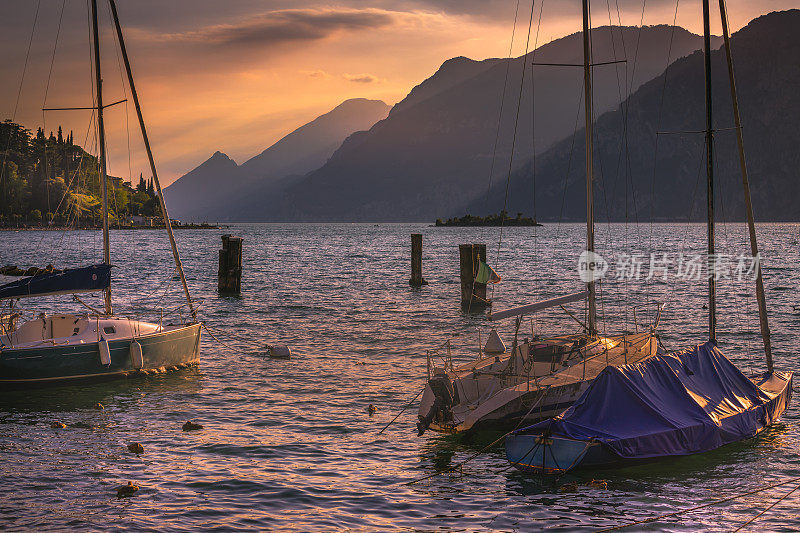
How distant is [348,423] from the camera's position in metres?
21.8

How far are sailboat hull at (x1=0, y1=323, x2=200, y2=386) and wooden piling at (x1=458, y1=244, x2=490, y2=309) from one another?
23.8 meters

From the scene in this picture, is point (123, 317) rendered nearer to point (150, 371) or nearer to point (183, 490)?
point (150, 371)

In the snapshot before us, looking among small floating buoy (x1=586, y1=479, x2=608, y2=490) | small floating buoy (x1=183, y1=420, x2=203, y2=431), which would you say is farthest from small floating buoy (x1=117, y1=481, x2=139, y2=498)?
small floating buoy (x1=586, y1=479, x2=608, y2=490)

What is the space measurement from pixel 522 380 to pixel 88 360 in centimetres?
1463

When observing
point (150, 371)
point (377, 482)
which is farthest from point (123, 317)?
point (377, 482)

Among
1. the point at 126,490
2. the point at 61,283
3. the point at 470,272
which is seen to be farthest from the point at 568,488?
the point at 470,272

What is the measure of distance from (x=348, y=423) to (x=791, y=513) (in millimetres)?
11515

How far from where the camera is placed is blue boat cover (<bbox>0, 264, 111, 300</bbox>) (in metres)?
24.8

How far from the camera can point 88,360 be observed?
25.1 meters

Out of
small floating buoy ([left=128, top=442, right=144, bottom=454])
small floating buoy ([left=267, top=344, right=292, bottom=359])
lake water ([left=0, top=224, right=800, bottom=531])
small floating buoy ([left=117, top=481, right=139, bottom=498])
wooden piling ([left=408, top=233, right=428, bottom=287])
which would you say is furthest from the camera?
wooden piling ([left=408, top=233, right=428, bottom=287])

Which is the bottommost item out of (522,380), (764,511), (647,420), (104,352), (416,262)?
(764,511)

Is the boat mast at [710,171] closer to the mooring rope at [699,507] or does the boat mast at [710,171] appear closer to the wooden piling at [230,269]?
the mooring rope at [699,507]

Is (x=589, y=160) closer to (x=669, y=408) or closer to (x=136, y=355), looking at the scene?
(x=669, y=408)

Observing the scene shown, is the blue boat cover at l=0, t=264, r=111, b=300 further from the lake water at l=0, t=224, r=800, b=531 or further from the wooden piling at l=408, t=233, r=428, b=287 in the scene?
the wooden piling at l=408, t=233, r=428, b=287
